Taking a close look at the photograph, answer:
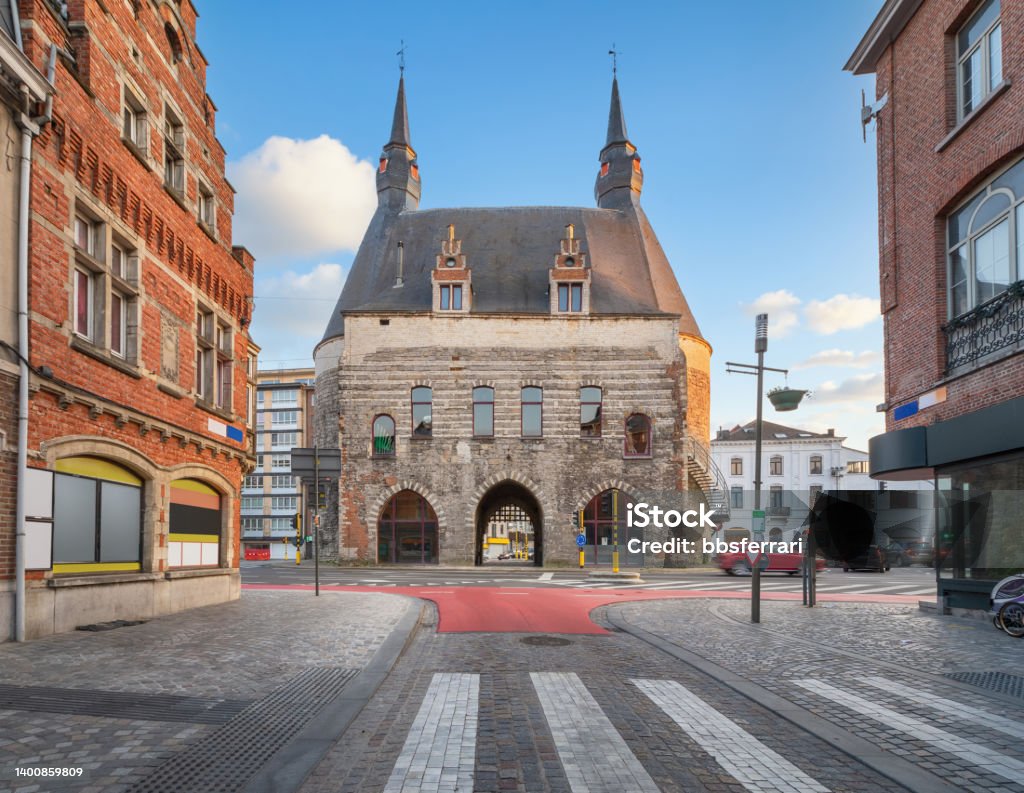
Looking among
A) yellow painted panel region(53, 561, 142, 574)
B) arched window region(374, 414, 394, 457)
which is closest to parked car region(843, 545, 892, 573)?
arched window region(374, 414, 394, 457)

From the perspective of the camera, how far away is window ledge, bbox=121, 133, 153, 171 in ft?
41.3

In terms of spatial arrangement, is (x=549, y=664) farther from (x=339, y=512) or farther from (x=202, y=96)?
(x=339, y=512)

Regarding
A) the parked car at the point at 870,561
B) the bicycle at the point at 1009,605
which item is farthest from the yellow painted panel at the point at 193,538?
the parked car at the point at 870,561

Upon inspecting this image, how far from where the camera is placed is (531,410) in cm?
3659

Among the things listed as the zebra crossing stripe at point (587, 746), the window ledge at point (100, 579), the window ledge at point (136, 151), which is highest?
the window ledge at point (136, 151)

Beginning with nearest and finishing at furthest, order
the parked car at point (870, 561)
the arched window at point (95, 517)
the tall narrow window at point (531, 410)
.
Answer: the arched window at point (95, 517), the tall narrow window at point (531, 410), the parked car at point (870, 561)

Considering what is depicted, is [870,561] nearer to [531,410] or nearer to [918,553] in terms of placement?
[918,553]

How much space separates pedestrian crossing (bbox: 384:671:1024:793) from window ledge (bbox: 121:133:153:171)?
9.67m

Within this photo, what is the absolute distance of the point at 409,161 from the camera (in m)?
44.1

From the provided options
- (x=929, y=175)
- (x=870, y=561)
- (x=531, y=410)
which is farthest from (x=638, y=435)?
(x=929, y=175)

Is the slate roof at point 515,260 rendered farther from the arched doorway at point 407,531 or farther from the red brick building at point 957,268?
the red brick building at point 957,268

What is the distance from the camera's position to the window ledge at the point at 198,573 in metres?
13.9

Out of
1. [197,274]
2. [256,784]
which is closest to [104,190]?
[197,274]

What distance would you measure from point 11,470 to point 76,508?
1687 millimetres
